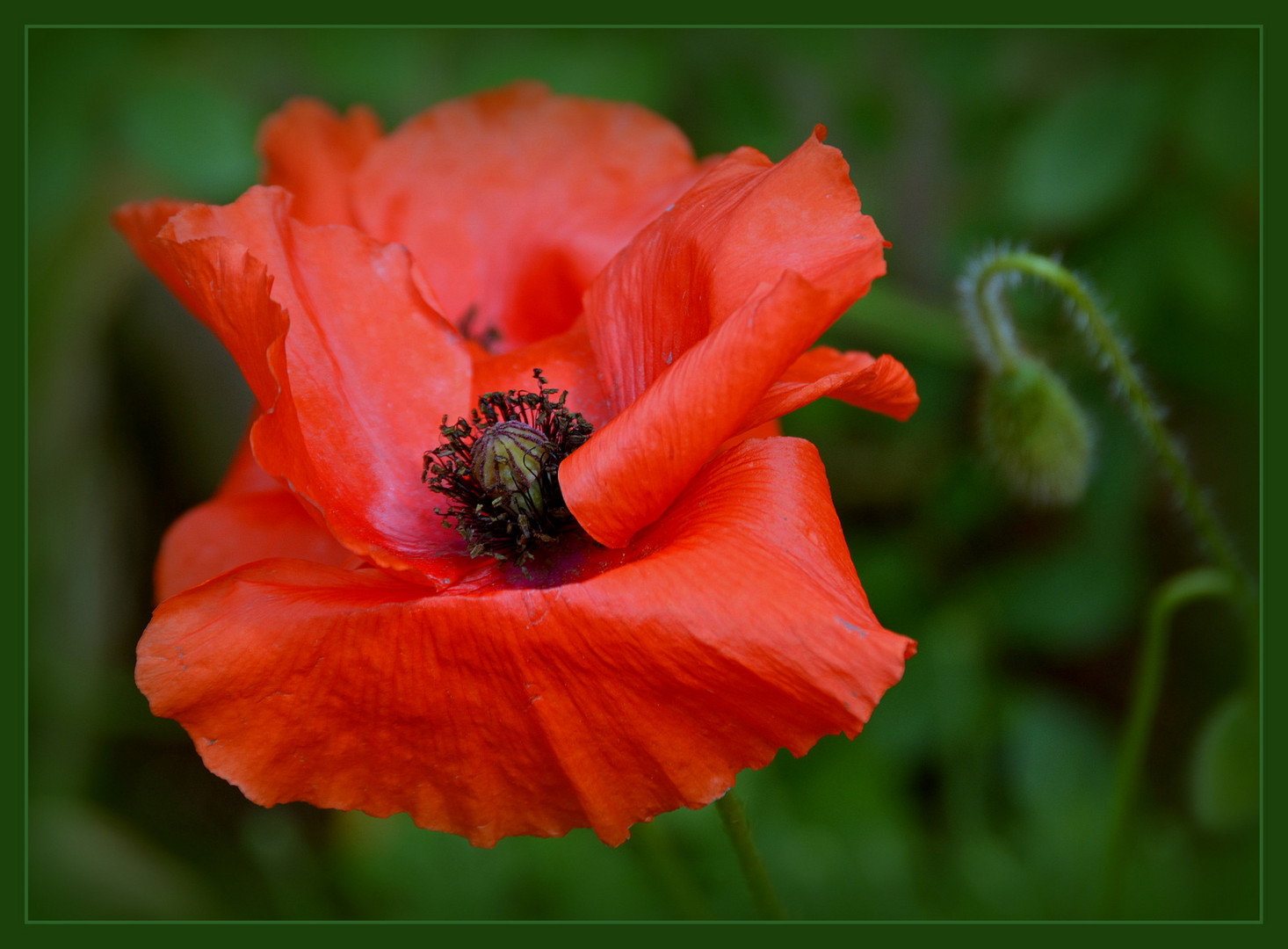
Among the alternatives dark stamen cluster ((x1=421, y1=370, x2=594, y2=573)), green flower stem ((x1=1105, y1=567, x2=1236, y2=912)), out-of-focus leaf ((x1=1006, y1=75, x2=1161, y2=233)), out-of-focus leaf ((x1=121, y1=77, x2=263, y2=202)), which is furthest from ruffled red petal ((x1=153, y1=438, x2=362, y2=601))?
out-of-focus leaf ((x1=1006, y1=75, x2=1161, y2=233))

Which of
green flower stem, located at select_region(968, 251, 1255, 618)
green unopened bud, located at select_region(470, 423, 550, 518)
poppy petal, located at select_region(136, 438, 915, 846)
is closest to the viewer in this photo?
poppy petal, located at select_region(136, 438, 915, 846)

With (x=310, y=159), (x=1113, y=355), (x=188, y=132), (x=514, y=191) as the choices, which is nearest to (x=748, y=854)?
(x=1113, y=355)

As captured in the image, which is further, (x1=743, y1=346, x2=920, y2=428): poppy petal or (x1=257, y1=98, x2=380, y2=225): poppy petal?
(x1=257, y1=98, x2=380, y2=225): poppy petal

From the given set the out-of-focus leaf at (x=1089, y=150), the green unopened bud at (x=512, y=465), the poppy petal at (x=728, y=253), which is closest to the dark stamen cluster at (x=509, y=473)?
the green unopened bud at (x=512, y=465)

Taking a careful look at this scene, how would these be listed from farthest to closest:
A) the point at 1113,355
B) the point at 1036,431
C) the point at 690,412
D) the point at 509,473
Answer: the point at 1036,431 < the point at 1113,355 < the point at 509,473 < the point at 690,412

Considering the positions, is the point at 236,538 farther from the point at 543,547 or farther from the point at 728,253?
the point at 728,253

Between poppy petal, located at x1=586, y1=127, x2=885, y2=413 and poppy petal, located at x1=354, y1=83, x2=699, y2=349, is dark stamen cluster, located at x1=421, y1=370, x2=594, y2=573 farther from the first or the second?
poppy petal, located at x1=354, y1=83, x2=699, y2=349
